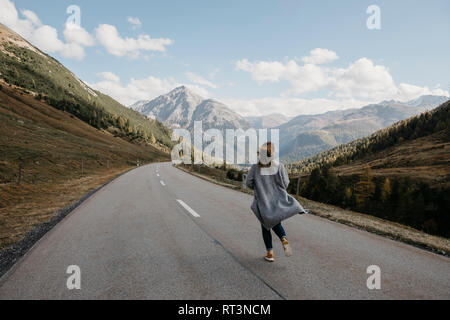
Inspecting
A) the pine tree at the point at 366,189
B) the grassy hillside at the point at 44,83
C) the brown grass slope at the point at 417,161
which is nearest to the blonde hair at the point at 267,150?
the pine tree at the point at 366,189

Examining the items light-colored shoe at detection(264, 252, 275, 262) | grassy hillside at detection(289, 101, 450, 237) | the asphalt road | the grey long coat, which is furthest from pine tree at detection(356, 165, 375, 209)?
light-colored shoe at detection(264, 252, 275, 262)

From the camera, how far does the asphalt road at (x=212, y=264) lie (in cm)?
338

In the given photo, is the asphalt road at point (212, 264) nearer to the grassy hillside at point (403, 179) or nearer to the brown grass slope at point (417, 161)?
the grassy hillside at point (403, 179)

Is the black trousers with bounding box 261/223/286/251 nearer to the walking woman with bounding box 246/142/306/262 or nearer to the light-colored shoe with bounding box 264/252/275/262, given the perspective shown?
the walking woman with bounding box 246/142/306/262

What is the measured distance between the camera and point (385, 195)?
60750 mm

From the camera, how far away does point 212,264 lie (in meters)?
4.27

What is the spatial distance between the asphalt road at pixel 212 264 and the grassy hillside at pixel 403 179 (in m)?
60.9

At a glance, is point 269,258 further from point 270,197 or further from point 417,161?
point 417,161

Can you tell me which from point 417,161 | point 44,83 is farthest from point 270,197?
point 44,83

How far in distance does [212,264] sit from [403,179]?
79656 millimetres

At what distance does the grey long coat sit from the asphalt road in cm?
97

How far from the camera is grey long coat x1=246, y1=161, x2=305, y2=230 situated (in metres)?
4.50
